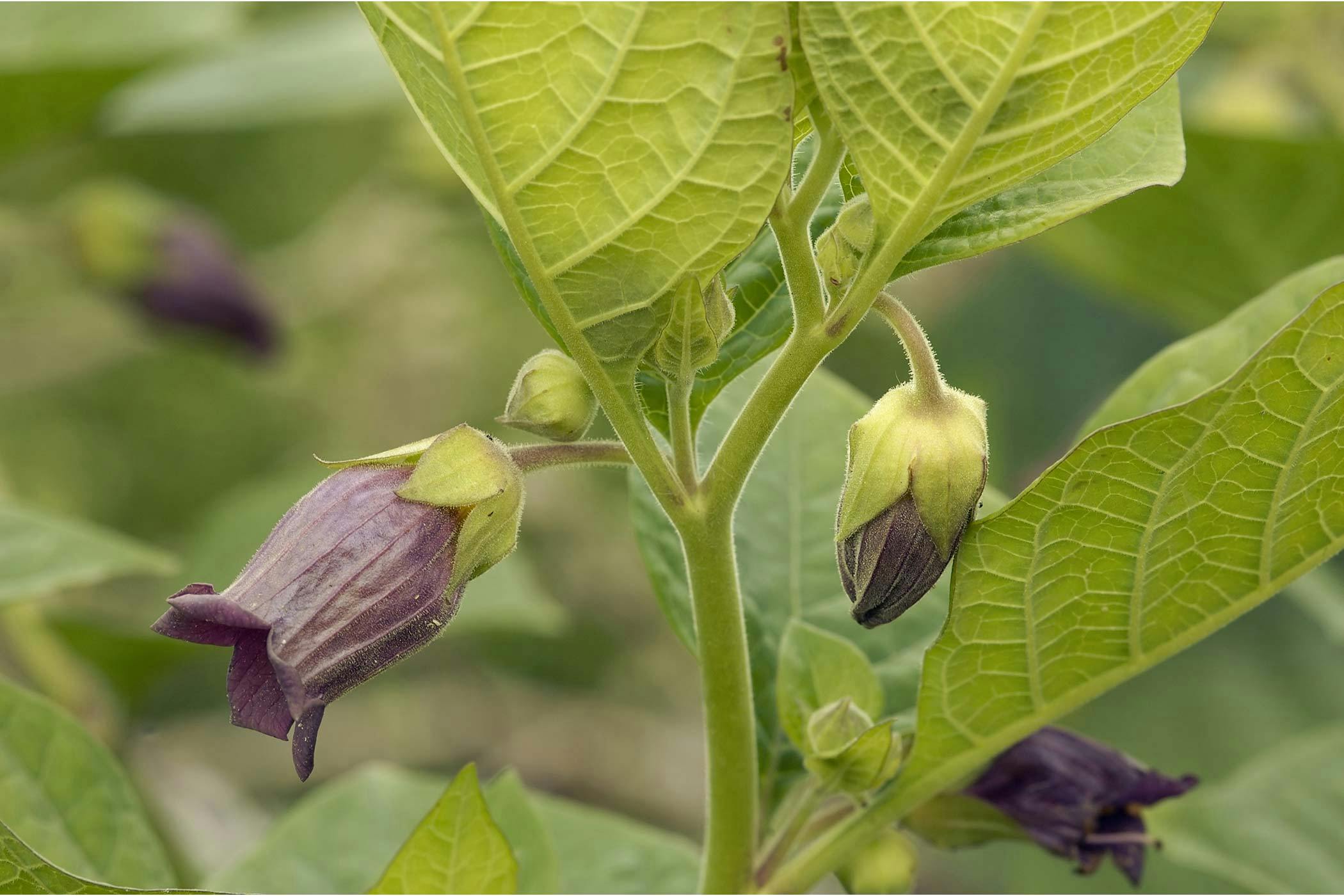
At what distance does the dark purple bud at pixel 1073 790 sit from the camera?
109 centimetres

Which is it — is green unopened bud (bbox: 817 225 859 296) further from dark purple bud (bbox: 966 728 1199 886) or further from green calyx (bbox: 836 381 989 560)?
dark purple bud (bbox: 966 728 1199 886)

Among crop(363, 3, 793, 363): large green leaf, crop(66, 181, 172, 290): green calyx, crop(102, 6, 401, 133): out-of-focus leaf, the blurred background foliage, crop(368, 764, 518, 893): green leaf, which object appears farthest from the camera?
crop(66, 181, 172, 290): green calyx

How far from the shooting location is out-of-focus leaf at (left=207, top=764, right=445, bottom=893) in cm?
141

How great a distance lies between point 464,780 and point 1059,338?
232 centimetres

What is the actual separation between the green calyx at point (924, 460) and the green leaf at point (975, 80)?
13 centimetres

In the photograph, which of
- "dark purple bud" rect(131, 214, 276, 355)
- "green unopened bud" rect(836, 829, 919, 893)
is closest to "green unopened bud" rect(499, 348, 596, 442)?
"green unopened bud" rect(836, 829, 919, 893)

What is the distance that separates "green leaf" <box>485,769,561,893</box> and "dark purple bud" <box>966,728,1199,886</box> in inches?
Answer: 15.4

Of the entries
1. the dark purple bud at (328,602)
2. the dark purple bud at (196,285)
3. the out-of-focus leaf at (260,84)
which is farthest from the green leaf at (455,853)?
the dark purple bud at (196,285)

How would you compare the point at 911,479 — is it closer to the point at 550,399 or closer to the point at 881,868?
the point at 550,399

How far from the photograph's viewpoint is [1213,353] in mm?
1122

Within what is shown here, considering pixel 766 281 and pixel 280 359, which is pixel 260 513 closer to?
pixel 280 359

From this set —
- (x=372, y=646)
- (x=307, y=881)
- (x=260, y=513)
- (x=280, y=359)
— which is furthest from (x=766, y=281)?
(x=280, y=359)

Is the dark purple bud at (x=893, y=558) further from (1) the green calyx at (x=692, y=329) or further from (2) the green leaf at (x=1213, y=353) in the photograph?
(2) the green leaf at (x=1213, y=353)

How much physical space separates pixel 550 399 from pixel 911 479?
0.23m
